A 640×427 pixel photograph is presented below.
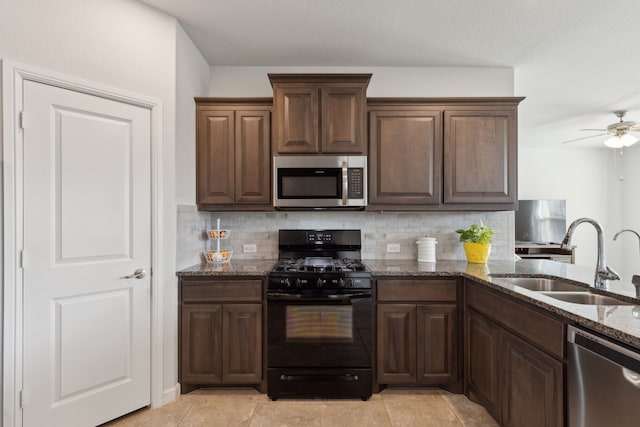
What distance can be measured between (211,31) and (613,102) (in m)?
4.74

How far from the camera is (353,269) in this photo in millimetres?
2344

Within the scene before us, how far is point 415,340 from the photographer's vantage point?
2.31 metres

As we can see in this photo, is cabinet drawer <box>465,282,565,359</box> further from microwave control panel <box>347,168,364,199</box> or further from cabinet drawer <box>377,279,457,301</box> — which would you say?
microwave control panel <box>347,168,364,199</box>

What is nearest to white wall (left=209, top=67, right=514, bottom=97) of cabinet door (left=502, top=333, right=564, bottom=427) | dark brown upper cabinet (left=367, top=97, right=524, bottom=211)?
dark brown upper cabinet (left=367, top=97, right=524, bottom=211)

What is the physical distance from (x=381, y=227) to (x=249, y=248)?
51.0 inches

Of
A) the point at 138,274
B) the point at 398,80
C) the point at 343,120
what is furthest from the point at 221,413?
the point at 398,80

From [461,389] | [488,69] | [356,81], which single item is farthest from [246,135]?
[461,389]

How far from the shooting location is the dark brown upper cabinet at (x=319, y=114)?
8.31ft

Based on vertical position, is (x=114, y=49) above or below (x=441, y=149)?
above

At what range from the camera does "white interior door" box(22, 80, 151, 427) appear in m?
1.74

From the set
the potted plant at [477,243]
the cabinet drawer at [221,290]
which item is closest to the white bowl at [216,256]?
the cabinet drawer at [221,290]

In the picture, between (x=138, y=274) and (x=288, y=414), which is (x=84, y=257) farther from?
(x=288, y=414)

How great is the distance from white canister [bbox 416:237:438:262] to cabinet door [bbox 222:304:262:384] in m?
1.52

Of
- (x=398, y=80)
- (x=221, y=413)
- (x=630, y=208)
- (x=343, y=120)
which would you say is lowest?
(x=221, y=413)
